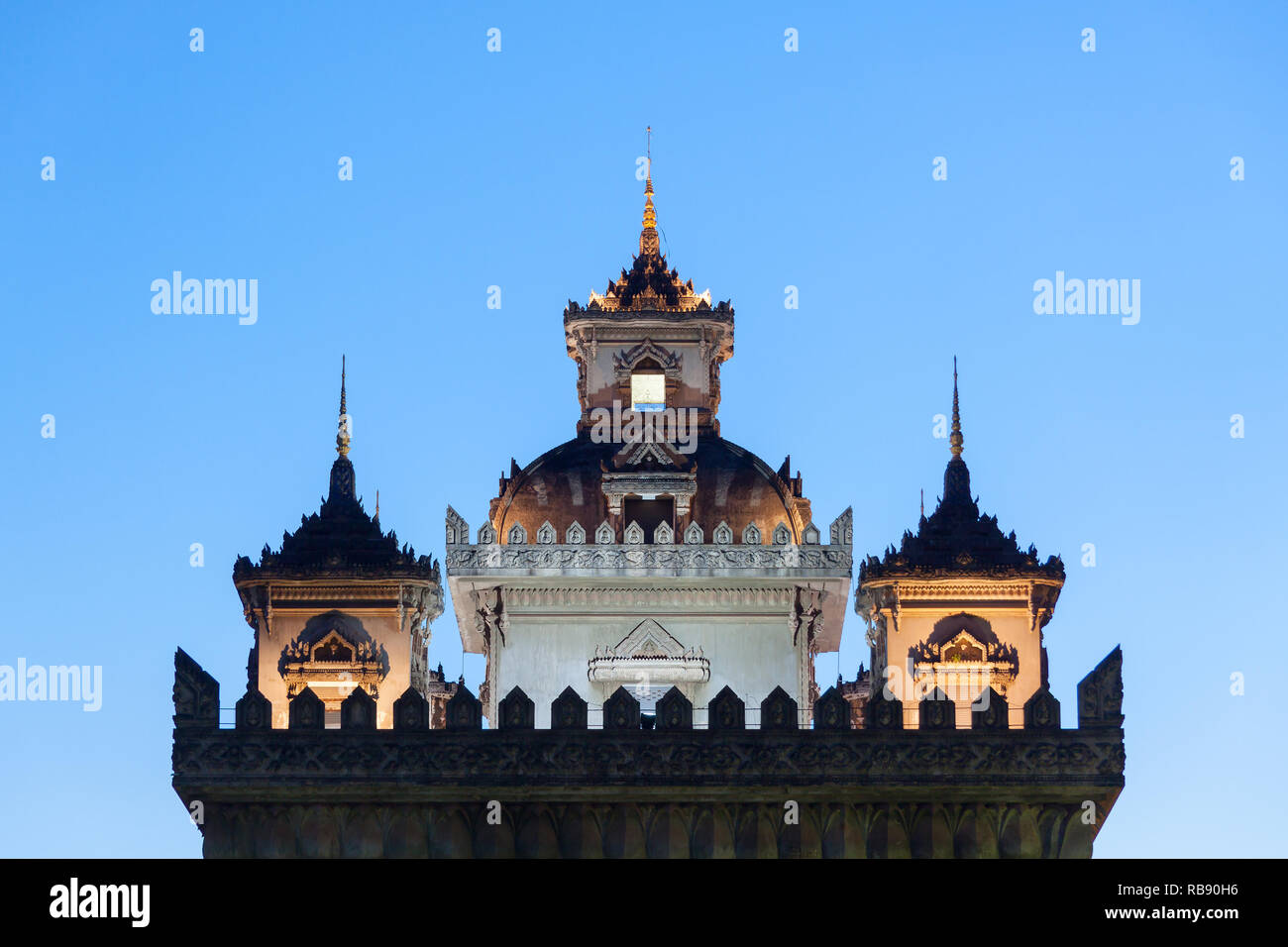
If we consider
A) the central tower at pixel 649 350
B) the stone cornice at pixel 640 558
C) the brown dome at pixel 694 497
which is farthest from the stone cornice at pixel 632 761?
the central tower at pixel 649 350

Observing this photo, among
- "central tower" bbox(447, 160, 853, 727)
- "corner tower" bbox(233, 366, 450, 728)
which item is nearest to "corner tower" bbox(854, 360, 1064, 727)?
"central tower" bbox(447, 160, 853, 727)

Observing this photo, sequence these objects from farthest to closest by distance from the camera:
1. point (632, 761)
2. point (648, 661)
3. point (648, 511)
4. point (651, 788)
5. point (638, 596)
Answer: point (648, 511), point (638, 596), point (648, 661), point (632, 761), point (651, 788)

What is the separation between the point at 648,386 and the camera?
87.9 meters

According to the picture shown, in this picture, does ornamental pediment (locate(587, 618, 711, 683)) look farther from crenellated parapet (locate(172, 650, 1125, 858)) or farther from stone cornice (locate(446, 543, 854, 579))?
crenellated parapet (locate(172, 650, 1125, 858))

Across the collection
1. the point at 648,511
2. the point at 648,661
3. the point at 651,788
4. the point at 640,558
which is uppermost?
the point at 648,511

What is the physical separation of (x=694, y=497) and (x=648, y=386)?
5.55 metres

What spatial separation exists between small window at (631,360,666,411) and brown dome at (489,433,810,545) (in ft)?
9.91

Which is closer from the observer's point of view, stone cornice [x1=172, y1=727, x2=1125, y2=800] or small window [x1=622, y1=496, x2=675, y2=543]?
stone cornice [x1=172, y1=727, x2=1125, y2=800]

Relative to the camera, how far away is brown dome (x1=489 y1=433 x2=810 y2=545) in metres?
83.1

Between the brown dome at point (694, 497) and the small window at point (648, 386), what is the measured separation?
9.91 feet

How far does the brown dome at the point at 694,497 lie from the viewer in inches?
3270

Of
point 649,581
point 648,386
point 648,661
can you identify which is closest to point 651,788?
point 648,661

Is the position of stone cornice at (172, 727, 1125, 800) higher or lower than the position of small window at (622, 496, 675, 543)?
lower

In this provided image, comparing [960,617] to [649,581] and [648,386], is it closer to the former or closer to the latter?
[649,581]
